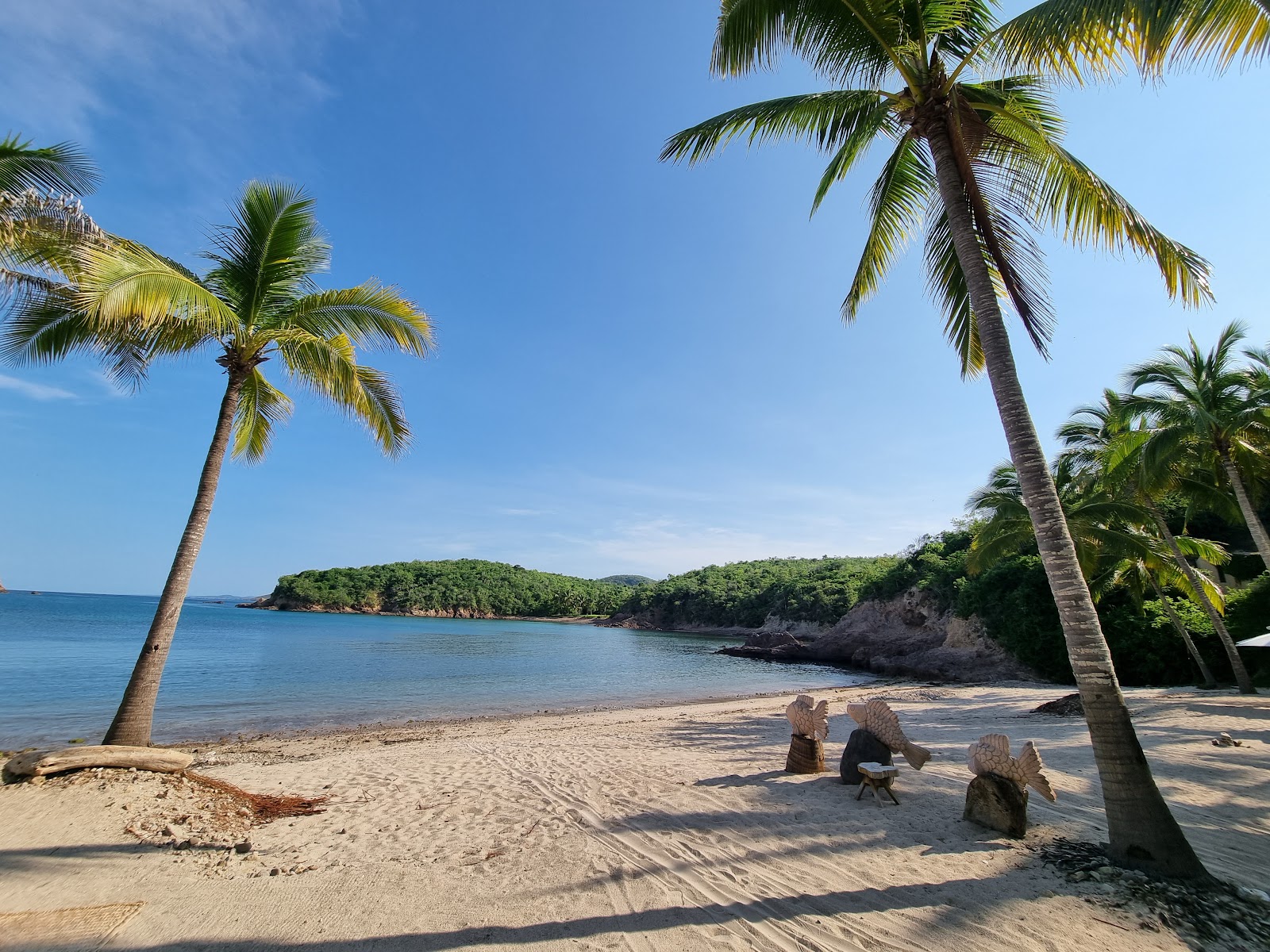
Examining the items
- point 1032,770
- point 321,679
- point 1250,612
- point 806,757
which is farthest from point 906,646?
point 1032,770

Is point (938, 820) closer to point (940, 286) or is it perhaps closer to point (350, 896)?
point (350, 896)

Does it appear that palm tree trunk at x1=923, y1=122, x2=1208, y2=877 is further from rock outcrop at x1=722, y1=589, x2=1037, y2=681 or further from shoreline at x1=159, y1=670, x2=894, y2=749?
rock outcrop at x1=722, y1=589, x2=1037, y2=681

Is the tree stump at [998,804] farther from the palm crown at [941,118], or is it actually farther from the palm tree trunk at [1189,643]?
the palm tree trunk at [1189,643]

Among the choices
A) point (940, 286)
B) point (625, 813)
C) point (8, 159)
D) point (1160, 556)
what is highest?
point (8, 159)

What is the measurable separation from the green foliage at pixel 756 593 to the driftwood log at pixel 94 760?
48650 millimetres

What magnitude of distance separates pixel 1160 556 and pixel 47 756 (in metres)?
23.6

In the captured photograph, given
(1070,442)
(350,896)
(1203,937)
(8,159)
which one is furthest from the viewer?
(1070,442)

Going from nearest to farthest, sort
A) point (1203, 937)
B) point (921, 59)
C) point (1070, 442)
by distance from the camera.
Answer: point (1203, 937) → point (921, 59) → point (1070, 442)

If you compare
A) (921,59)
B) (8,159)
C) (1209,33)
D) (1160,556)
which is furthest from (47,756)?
(1160,556)

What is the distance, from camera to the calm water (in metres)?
15.1

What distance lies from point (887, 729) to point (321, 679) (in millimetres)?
25012

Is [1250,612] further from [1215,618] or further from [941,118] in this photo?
[941,118]

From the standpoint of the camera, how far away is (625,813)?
18.9 feet

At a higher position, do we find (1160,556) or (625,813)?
(1160,556)
